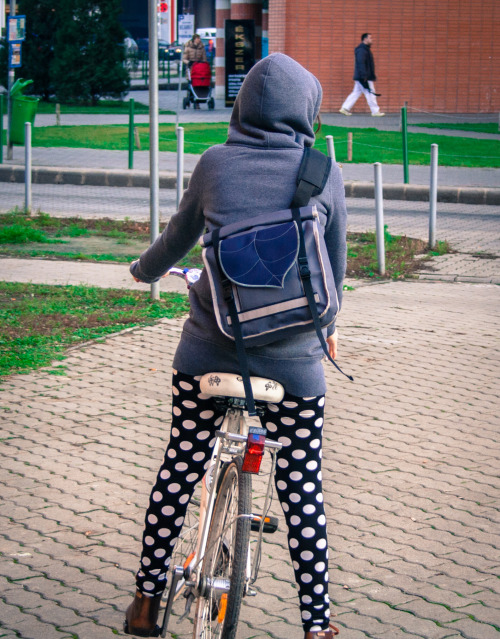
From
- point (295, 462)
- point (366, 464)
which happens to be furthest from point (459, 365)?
point (295, 462)

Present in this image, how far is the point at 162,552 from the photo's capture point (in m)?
3.15

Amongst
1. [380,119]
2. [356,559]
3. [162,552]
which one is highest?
[380,119]

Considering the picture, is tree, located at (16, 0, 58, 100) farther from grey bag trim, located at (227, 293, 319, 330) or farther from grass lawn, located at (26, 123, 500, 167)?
grey bag trim, located at (227, 293, 319, 330)

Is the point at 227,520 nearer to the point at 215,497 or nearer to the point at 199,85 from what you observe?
the point at 215,497

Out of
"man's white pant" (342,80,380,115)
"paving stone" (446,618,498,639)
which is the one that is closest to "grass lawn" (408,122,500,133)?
"man's white pant" (342,80,380,115)

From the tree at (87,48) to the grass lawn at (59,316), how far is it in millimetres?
24300

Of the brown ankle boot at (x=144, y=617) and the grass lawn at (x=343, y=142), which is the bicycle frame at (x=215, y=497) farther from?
the grass lawn at (x=343, y=142)

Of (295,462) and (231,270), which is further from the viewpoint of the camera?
(295,462)

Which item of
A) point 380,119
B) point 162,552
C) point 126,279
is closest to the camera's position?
point 162,552

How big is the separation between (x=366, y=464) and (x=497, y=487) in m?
0.65

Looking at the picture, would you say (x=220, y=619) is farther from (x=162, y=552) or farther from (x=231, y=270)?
(x=231, y=270)

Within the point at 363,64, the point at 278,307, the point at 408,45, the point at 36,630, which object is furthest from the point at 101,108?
the point at 278,307

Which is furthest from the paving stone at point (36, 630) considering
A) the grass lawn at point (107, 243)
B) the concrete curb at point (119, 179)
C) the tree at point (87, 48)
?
the tree at point (87, 48)

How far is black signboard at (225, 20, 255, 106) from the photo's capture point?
26.8 m
